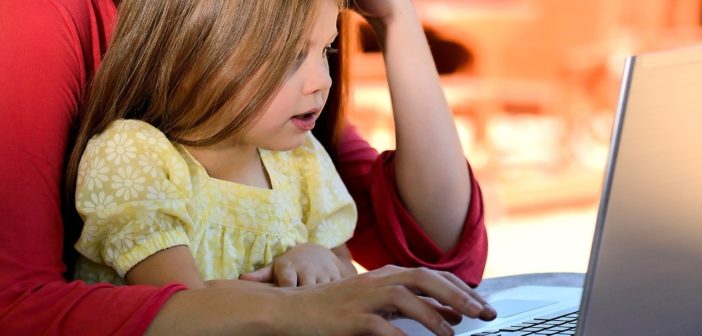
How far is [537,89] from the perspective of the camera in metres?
4.24

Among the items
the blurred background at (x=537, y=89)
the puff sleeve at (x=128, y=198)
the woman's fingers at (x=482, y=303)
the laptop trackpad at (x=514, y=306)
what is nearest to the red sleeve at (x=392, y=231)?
the laptop trackpad at (x=514, y=306)

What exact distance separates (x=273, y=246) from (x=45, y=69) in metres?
0.31

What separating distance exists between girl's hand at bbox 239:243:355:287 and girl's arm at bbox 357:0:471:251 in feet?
0.65

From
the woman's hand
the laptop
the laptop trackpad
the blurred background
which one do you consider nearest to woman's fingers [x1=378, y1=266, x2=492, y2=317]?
the woman's hand

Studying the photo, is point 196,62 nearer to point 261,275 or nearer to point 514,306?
point 261,275

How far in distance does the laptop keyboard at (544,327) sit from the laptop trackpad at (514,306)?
4 centimetres

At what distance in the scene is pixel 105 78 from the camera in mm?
1095

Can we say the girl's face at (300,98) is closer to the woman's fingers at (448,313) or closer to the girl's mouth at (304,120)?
the girl's mouth at (304,120)

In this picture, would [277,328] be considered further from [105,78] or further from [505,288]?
[505,288]

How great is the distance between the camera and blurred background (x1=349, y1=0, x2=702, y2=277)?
154 inches

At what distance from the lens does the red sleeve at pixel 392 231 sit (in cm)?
136

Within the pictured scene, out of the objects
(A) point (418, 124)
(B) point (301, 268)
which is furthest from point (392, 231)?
(B) point (301, 268)

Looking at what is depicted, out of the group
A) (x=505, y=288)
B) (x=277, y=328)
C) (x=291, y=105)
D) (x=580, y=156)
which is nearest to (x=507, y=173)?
(x=580, y=156)

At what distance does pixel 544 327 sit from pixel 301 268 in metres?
0.25
